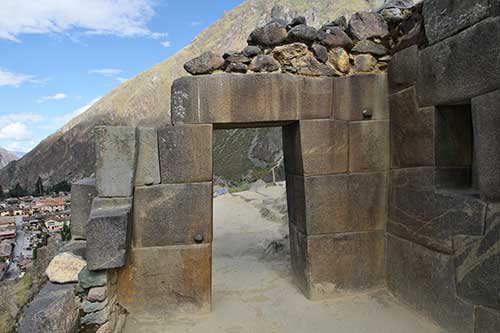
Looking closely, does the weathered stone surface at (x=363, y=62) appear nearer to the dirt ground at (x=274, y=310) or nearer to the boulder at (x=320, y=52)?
the boulder at (x=320, y=52)

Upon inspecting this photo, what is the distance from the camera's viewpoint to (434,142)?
314cm

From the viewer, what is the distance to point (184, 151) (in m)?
3.56

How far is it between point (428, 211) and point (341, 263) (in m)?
1.14

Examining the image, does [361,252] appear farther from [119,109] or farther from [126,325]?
[119,109]

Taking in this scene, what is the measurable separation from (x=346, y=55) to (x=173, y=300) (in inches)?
132

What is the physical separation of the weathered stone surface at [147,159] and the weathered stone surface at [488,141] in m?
2.93

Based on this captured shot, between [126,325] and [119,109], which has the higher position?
[119,109]

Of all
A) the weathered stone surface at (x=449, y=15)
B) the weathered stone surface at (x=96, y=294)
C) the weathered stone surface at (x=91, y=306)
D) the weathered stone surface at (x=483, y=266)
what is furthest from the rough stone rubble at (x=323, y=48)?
the weathered stone surface at (x=91, y=306)

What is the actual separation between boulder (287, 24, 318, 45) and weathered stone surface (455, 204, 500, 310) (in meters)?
2.40

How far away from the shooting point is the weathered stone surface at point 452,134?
314cm

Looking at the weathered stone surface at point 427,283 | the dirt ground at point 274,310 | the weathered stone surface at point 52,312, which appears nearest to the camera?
the weathered stone surface at point 52,312

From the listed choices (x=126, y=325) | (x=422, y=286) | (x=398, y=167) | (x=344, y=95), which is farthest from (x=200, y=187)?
(x=422, y=286)

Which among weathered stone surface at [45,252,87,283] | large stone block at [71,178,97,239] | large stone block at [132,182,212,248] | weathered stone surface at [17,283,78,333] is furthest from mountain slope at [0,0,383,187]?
weathered stone surface at [17,283,78,333]

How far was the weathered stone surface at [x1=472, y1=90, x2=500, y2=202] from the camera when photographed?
8.11 ft
